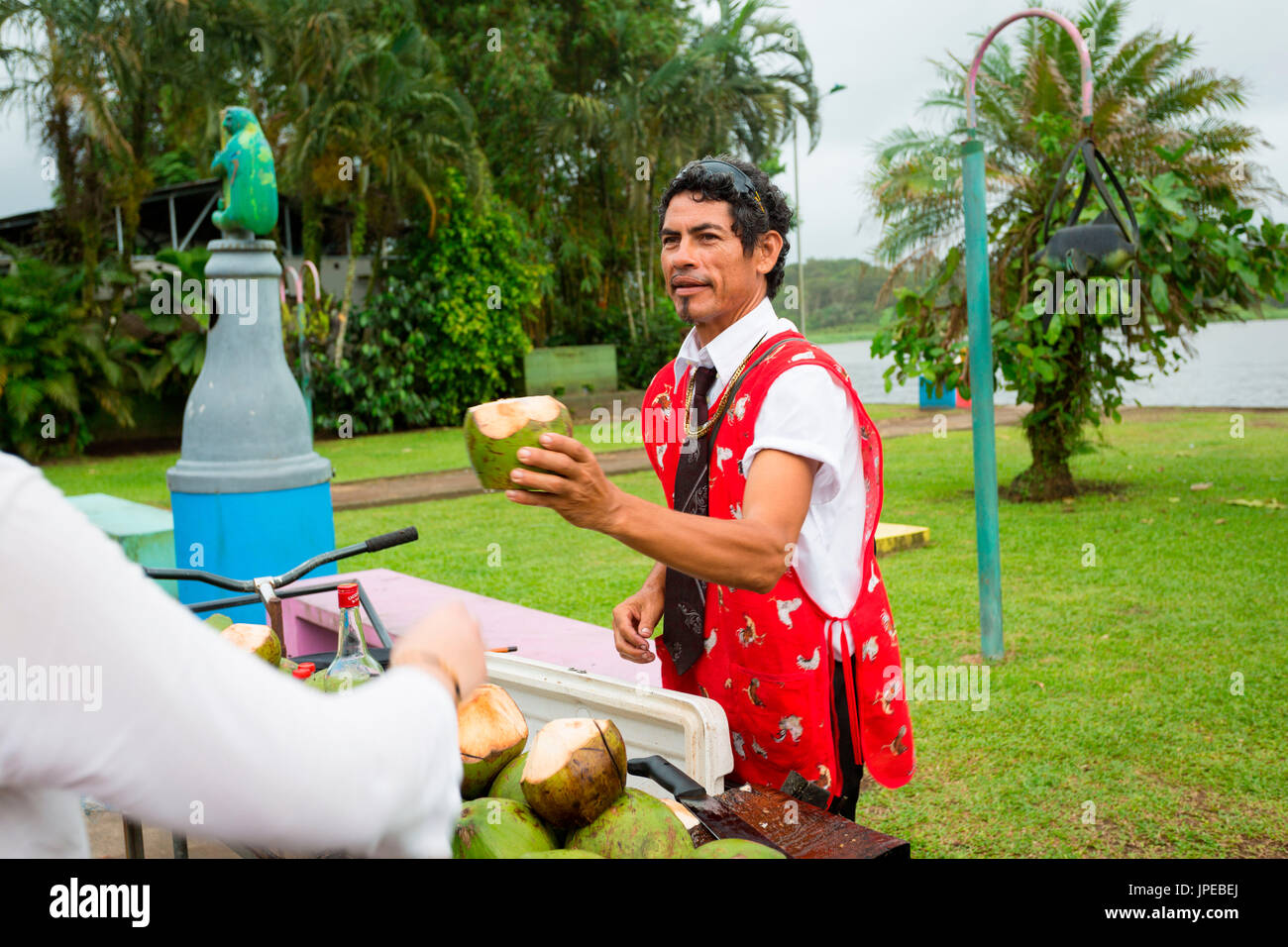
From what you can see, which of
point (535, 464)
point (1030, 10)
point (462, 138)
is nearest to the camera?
point (535, 464)

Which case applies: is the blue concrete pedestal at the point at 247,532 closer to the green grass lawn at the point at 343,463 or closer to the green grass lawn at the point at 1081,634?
the green grass lawn at the point at 1081,634

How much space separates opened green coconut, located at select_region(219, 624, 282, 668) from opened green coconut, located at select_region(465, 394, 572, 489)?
0.64 meters

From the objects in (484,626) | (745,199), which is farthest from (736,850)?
(484,626)

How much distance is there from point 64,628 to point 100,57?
59.7 ft

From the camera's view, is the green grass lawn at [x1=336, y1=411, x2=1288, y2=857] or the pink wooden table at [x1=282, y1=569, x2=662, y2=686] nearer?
the pink wooden table at [x1=282, y1=569, x2=662, y2=686]

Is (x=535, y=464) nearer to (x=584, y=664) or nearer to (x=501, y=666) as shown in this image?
(x=501, y=666)

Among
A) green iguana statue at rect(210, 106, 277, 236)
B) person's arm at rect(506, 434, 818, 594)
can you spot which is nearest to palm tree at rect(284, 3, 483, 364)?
green iguana statue at rect(210, 106, 277, 236)

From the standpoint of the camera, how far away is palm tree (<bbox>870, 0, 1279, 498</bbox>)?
331 inches

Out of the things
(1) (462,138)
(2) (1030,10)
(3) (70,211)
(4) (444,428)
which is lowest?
(4) (444,428)

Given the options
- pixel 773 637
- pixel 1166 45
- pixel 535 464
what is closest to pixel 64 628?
pixel 535 464

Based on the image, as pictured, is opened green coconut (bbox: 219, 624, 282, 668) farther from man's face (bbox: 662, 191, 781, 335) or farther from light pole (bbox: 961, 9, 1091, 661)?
light pole (bbox: 961, 9, 1091, 661)

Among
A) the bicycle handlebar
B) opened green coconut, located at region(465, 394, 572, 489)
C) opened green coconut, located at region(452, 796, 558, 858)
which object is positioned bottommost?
opened green coconut, located at region(452, 796, 558, 858)

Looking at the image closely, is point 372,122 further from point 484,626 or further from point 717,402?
point 717,402
